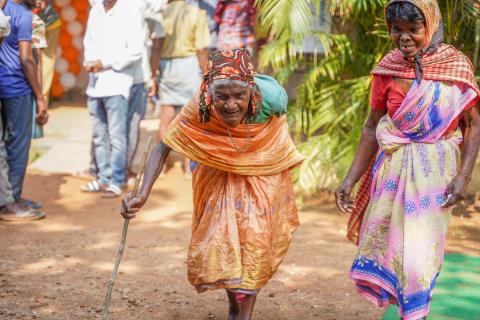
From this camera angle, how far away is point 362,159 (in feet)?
13.9

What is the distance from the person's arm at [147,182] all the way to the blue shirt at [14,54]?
2.93m

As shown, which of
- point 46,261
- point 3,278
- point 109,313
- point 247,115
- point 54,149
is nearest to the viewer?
point 247,115

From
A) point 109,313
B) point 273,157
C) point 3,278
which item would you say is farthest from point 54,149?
point 273,157

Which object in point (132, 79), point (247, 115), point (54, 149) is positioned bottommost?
point (54, 149)

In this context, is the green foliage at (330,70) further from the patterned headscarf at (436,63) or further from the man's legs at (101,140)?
the patterned headscarf at (436,63)

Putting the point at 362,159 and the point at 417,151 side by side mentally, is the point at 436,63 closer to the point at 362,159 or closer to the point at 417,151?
the point at 417,151

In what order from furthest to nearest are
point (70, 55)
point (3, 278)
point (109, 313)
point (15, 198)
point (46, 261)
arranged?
point (70, 55) < point (15, 198) < point (46, 261) < point (3, 278) < point (109, 313)

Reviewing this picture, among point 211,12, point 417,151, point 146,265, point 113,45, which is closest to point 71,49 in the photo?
point 211,12

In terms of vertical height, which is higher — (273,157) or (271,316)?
(273,157)

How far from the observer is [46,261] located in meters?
5.91

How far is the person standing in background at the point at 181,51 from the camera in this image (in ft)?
27.0

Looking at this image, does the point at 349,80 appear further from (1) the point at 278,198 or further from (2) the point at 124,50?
(1) the point at 278,198

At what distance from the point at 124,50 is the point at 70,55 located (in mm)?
5676

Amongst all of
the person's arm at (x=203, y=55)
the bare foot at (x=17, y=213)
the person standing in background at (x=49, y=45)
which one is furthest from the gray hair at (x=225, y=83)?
the person standing in background at (x=49, y=45)
